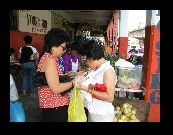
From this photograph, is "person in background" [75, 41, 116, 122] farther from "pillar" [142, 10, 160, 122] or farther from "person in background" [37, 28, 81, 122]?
"pillar" [142, 10, 160, 122]

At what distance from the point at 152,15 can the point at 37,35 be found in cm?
723

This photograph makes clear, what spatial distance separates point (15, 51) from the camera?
27.2 feet

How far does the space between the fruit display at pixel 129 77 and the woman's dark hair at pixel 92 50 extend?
134 centimetres

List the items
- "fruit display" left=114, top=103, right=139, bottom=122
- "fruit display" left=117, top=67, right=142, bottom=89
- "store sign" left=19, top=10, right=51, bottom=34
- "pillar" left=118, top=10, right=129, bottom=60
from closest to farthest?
"fruit display" left=114, top=103, right=139, bottom=122
"fruit display" left=117, top=67, right=142, bottom=89
"store sign" left=19, top=10, right=51, bottom=34
"pillar" left=118, top=10, right=129, bottom=60

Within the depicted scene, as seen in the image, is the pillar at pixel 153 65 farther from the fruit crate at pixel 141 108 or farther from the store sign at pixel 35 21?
the store sign at pixel 35 21

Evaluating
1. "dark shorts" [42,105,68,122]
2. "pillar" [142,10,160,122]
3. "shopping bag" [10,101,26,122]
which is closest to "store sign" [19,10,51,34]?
"pillar" [142,10,160,122]

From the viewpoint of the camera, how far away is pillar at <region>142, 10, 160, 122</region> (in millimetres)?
3459

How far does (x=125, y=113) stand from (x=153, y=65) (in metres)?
0.90

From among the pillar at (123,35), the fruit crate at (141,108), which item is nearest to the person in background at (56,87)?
the fruit crate at (141,108)

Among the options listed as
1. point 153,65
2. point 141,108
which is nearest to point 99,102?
point 141,108

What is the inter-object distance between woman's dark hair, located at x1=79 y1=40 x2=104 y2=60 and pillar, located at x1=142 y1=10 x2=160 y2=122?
1.24 m

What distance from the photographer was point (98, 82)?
2.62m

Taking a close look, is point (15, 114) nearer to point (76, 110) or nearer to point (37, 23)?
point (76, 110)

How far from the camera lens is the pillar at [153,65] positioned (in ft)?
11.3
